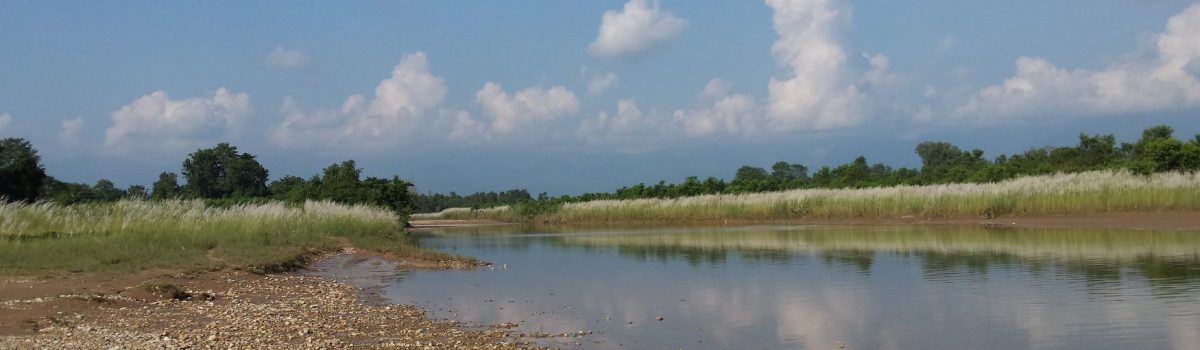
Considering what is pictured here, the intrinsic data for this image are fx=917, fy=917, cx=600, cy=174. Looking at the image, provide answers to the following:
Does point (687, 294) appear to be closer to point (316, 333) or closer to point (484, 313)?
point (484, 313)

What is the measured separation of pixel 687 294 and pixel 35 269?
30.5ft

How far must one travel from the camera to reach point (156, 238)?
1778 cm

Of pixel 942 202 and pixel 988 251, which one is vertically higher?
pixel 942 202

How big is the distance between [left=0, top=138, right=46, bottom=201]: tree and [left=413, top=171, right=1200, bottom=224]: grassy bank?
2800 cm

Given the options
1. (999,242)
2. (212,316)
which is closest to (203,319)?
(212,316)

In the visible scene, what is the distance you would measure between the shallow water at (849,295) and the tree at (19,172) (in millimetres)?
25911

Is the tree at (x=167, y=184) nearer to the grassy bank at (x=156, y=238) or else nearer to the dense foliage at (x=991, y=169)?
the dense foliage at (x=991, y=169)

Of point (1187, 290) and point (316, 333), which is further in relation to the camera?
point (1187, 290)

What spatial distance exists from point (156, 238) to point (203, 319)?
9181 millimetres

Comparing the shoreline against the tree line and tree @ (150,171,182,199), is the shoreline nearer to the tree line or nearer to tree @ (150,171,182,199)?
the tree line

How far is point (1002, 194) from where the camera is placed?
32.2 m

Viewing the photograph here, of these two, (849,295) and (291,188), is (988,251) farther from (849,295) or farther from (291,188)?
(291,188)

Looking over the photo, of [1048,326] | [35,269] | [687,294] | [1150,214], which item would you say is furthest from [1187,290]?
[1150,214]

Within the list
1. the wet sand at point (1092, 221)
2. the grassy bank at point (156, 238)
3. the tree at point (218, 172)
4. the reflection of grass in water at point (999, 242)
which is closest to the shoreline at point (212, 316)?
the grassy bank at point (156, 238)
